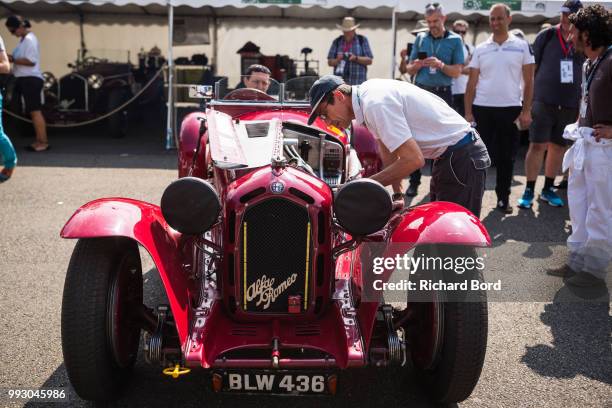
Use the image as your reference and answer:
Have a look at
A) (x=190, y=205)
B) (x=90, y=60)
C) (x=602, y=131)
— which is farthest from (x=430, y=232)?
(x=90, y=60)

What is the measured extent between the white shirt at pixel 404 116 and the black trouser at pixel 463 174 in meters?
0.08

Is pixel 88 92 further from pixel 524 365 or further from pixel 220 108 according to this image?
pixel 524 365

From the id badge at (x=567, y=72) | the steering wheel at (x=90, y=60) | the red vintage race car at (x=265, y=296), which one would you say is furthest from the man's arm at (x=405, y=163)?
the steering wheel at (x=90, y=60)

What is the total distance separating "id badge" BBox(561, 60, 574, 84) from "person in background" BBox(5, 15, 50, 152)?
22.2 ft

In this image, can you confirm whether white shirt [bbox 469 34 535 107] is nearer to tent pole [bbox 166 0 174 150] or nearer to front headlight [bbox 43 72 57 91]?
tent pole [bbox 166 0 174 150]

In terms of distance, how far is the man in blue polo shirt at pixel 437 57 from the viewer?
20.6ft

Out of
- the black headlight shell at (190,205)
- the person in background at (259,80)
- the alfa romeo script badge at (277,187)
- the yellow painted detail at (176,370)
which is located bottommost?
the yellow painted detail at (176,370)

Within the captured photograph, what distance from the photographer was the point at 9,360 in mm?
2977

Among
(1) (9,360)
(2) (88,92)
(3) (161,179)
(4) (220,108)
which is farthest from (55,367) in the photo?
(2) (88,92)

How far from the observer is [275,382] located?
7.68 ft

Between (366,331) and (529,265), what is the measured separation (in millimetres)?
2462

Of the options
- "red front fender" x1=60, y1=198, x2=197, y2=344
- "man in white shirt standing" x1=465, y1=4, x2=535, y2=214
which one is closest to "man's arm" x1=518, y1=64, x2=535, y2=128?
"man in white shirt standing" x1=465, y1=4, x2=535, y2=214

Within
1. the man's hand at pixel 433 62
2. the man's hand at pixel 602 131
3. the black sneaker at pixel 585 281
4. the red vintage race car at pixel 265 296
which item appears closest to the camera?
the red vintage race car at pixel 265 296

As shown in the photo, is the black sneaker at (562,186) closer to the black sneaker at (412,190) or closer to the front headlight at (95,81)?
the black sneaker at (412,190)
